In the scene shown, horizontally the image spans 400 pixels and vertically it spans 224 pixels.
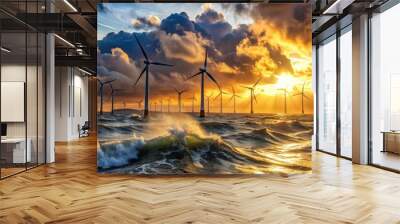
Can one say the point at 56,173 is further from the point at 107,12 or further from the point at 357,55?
the point at 357,55

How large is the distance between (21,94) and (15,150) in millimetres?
1057

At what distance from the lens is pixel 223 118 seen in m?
6.64

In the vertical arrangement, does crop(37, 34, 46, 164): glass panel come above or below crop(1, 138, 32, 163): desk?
above

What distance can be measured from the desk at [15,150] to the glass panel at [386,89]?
23.0 ft

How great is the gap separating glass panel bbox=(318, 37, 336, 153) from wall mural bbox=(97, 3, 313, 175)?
3.66 metres

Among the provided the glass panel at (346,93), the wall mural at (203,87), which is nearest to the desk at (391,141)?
the glass panel at (346,93)

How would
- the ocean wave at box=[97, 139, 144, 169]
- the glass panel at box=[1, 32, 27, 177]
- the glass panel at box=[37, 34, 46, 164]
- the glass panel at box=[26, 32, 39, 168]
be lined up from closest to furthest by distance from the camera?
1. the glass panel at box=[1, 32, 27, 177]
2. the ocean wave at box=[97, 139, 144, 169]
3. the glass panel at box=[26, 32, 39, 168]
4. the glass panel at box=[37, 34, 46, 164]

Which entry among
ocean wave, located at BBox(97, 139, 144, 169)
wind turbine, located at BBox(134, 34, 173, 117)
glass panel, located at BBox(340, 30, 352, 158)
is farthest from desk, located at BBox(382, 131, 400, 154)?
ocean wave, located at BBox(97, 139, 144, 169)

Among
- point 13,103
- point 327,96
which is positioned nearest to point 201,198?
point 13,103

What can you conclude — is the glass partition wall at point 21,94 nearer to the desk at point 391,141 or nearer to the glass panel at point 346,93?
the glass panel at point 346,93

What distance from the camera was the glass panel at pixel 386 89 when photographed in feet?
23.4

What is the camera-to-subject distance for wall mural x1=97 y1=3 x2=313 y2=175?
6547mm

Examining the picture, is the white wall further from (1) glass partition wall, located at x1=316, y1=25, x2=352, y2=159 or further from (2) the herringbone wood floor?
(1) glass partition wall, located at x1=316, y1=25, x2=352, y2=159

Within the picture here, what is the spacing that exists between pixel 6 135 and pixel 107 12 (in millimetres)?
2837
